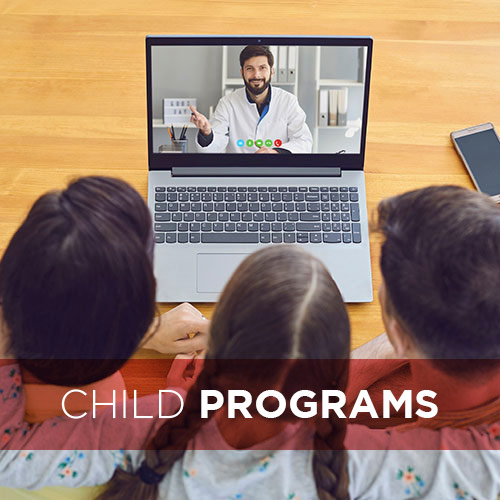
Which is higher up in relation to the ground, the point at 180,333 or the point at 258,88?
the point at 258,88

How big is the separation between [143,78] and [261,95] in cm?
29

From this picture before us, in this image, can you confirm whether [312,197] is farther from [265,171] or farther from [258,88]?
[258,88]

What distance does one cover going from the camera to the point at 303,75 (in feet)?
3.20

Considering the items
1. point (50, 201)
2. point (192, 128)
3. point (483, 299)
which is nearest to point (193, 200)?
point (192, 128)

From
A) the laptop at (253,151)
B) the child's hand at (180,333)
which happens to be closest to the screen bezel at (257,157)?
the laptop at (253,151)

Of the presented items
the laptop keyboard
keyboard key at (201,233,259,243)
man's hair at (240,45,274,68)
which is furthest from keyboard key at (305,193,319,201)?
man's hair at (240,45,274,68)

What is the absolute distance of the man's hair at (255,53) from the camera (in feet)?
3.23

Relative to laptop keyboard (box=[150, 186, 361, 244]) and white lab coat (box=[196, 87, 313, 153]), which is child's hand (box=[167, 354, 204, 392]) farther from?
white lab coat (box=[196, 87, 313, 153])

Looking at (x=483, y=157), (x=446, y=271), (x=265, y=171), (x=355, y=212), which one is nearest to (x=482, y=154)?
(x=483, y=157)

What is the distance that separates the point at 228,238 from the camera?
0.99 m

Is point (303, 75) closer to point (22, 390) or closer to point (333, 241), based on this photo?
point (333, 241)

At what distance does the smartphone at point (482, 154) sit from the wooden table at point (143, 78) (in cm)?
2

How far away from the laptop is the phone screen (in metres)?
0.19

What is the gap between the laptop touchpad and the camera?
94 cm
